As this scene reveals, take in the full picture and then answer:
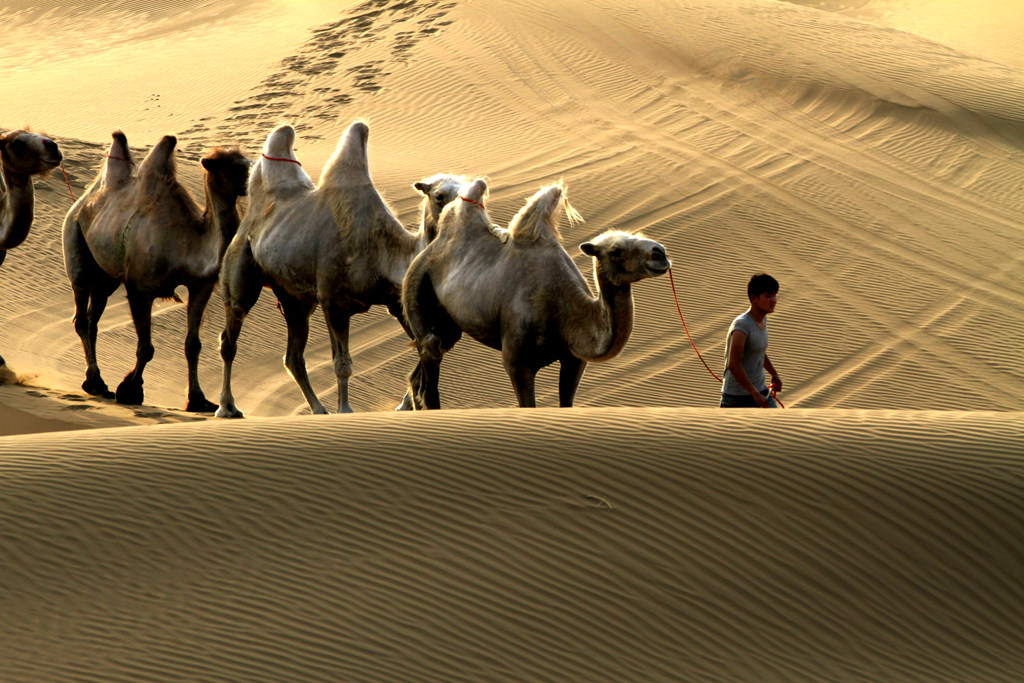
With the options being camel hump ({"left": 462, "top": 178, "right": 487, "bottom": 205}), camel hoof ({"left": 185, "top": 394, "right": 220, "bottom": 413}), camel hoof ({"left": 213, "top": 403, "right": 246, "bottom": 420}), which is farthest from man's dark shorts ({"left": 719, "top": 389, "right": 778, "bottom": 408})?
camel hoof ({"left": 185, "top": 394, "right": 220, "bottom": 413})

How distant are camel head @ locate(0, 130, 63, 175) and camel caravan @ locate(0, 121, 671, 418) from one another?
2 centimetres

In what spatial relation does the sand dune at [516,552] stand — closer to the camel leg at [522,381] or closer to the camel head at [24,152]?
the camel leg at [522,381]

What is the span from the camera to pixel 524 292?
7.94 metres

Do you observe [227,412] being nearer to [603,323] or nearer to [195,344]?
[195,344]

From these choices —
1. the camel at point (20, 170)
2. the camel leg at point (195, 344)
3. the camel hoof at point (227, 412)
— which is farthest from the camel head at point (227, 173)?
the camel hoof at point (227, 412)

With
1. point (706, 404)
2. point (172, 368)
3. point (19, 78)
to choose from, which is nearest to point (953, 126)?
point (706, 404)

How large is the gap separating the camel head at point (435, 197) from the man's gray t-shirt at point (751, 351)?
261cm

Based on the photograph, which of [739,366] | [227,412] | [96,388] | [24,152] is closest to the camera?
[739,366]

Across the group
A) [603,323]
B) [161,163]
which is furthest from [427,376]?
[161,163]

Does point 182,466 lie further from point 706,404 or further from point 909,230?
point 909,230

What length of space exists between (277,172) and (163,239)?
1192mm

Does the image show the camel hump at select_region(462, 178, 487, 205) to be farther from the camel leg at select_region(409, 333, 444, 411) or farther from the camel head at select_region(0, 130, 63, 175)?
the camel head at select_region(0, 130, 63, 175)

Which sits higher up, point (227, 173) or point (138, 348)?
point (227, 173)

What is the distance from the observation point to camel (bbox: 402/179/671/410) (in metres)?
7.48
